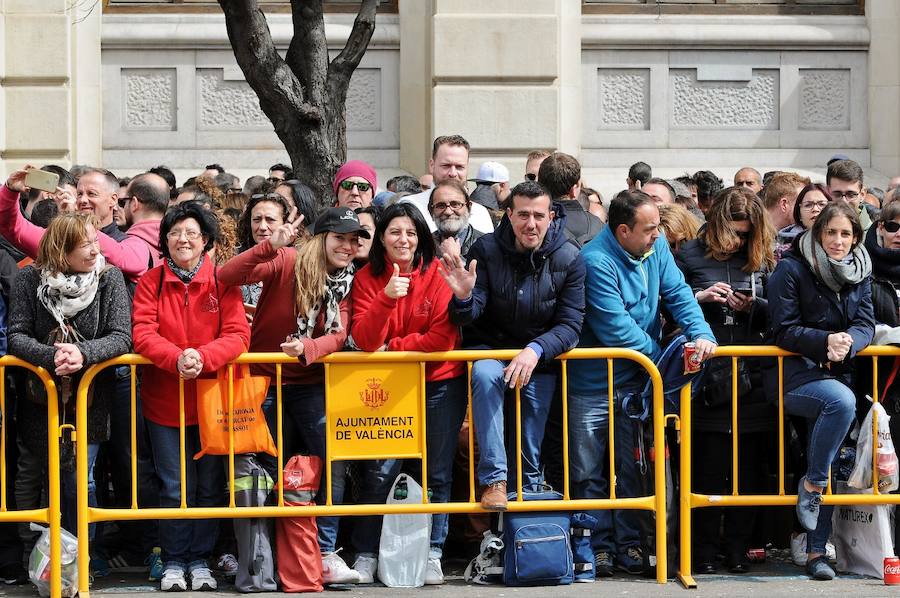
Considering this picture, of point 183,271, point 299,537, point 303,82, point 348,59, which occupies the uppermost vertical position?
point 348,59

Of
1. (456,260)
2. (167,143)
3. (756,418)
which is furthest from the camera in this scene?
(167,143)

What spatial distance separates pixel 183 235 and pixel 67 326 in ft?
2.44

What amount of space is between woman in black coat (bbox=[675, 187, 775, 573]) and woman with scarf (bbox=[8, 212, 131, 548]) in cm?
313

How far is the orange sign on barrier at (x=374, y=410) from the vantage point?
7.66m

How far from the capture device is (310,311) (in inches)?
303

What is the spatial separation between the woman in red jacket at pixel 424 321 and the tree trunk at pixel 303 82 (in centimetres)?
438

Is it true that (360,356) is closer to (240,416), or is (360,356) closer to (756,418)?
(240,416)

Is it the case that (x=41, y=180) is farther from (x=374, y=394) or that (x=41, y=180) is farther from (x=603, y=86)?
(x=603, y=86)

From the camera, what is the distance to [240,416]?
757cm

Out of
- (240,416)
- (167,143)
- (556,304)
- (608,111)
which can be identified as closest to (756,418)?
(556,304)

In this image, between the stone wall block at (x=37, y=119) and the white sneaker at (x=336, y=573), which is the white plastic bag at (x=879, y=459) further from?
the stone wall block at (x=37, y=119)

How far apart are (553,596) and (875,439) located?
1.90 meters

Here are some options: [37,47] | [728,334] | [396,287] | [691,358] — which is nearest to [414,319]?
[396,287]

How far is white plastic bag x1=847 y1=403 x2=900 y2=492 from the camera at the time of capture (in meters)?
7.82
